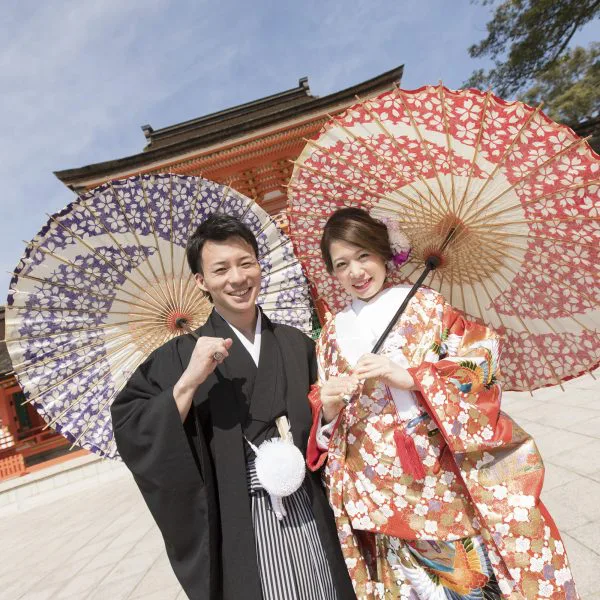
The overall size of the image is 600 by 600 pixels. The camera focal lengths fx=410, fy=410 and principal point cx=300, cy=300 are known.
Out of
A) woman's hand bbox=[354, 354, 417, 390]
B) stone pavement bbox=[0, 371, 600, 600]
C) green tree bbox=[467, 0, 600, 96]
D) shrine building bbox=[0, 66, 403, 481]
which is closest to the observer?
woman's hand bbox=[354, 354, 417, 390]

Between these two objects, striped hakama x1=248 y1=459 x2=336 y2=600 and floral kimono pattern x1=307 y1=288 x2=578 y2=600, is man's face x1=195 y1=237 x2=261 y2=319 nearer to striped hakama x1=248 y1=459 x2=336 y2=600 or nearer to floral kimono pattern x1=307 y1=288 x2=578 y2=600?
floral kimono pattern x1=307 y1=288 x2=578 y2=600

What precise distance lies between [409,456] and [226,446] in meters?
0.69

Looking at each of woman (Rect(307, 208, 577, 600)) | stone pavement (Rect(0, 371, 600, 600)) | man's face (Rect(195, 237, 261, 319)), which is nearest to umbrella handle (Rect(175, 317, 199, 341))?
man's face (Rect(195, 237, 261, 319))

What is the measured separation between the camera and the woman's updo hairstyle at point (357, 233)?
1741 mm

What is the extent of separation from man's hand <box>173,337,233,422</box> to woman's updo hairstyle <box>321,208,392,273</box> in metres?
0.65

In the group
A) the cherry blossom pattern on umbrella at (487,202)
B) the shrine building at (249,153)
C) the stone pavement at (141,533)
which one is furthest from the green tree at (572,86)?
the cherry blossom pattern on umbrella at (487,202)

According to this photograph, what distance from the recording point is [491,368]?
1.60 metres

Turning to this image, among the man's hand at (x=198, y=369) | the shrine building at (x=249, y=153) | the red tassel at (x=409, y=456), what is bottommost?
the red tassel at (x=409, y=456)

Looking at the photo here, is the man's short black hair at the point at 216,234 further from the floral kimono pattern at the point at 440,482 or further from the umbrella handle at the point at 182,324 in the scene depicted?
the floral kimono pattern at the point at 440,482

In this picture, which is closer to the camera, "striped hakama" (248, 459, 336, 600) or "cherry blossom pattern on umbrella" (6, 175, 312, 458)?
"striped hakama" (248, 459, 336, 600)

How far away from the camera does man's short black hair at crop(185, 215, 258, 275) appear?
1.68m

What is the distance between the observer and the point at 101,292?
1.94 m

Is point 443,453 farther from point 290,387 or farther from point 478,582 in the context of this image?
point 290,387

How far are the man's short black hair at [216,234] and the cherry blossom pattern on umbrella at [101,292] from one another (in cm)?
22
